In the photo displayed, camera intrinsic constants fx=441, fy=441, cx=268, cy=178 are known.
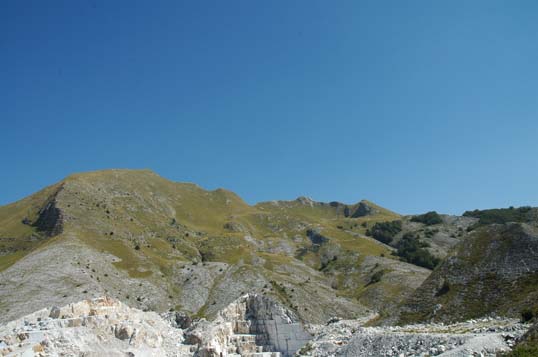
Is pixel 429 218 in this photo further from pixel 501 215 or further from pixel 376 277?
pixel 376 277

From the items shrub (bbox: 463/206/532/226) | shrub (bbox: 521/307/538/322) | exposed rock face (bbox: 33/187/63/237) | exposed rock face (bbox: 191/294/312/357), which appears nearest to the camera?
shrub (bbox: 521/307/538/322)

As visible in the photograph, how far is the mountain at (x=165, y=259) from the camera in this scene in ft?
249

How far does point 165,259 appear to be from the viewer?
103188 mm

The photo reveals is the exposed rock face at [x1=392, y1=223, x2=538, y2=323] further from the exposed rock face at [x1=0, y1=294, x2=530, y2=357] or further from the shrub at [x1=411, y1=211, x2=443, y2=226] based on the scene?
the shrub at [x1=411, y1=211, x2=443, y2=226]

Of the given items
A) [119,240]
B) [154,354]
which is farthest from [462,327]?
[119,240]

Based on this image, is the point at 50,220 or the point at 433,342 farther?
the point at 50,220

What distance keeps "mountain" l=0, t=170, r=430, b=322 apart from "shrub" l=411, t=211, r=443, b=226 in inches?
816

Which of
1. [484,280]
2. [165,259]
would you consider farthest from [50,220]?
[484,280]

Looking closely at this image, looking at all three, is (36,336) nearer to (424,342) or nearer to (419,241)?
(424,342)

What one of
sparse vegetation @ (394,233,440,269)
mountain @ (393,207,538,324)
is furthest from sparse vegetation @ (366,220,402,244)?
mountain @ (393,207,538,324)

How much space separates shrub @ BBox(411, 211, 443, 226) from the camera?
160750 millimetres

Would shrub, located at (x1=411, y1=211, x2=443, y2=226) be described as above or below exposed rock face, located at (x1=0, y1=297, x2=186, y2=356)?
above

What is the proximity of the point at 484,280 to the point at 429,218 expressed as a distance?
407 feet

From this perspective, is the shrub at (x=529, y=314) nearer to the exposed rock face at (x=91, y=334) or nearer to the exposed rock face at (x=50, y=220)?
the exposed rock face at (x=91, y=334)
